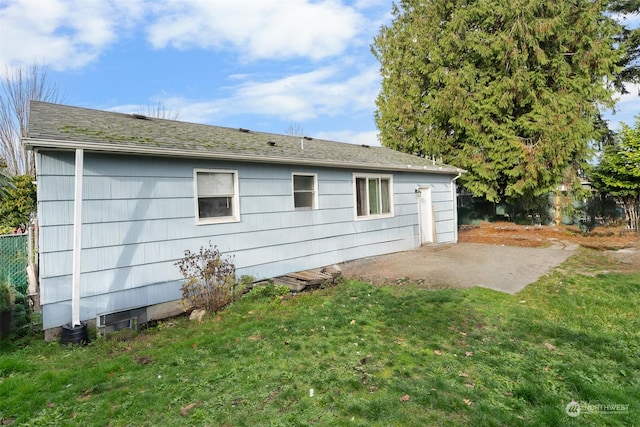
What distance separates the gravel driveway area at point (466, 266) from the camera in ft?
24.0

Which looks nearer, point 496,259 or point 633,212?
point 496,259

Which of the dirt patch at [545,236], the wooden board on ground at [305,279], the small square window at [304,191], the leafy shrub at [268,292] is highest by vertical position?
the small square window at [304,191]

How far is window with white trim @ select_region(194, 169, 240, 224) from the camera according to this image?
21.5 ft

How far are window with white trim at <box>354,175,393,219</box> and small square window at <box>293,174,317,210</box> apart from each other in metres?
1.58

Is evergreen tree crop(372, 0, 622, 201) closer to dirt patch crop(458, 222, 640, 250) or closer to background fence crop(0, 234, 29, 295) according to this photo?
dirt patch crop(458, 222, 640, 250)

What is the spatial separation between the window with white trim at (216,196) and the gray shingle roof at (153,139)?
433 millimetres

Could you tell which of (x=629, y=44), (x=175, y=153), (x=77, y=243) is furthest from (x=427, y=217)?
(x=629, y=44)

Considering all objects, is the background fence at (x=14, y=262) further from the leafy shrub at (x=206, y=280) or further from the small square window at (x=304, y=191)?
the small square window at (x=304, y=191)

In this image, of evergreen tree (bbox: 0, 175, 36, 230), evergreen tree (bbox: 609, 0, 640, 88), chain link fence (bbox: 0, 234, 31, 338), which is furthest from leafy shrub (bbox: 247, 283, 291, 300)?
evergreen tree (bbox: 609, 0, 640, 88)

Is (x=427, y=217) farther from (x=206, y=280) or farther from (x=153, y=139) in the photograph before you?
(x=153, y=139)

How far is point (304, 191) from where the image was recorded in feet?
27.7

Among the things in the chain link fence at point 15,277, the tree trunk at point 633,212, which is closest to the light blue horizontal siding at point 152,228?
the chain link fence at point 15,277

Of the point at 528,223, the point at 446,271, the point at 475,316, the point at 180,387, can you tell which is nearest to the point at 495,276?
the point at 446,271

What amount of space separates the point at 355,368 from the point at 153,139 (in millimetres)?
5221
